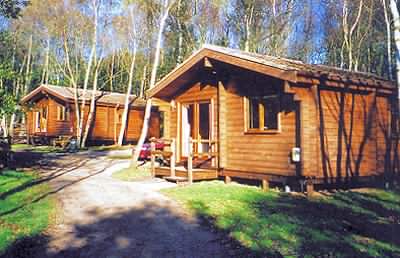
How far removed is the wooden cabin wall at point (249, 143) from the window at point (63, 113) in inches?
794

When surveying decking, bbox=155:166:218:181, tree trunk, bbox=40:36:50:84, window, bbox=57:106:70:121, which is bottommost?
decking, bbox=155:166:218:181

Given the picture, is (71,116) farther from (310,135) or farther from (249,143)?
(310,135)

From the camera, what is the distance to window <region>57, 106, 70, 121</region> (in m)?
29.6

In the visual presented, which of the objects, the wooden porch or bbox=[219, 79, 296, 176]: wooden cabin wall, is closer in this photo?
bbox=[219, 79, 296, 176]: wooden cabin wall

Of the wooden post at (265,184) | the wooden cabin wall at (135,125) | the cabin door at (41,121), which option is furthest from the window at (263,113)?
the cabin door at (41,121)

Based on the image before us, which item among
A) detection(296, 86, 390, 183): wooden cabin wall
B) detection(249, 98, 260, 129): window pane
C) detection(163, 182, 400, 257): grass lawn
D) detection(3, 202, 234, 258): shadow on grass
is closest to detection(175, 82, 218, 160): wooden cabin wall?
detection(249, 98, 260, 129): window pane

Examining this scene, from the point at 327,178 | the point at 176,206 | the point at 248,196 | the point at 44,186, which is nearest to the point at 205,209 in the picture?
the point at 176,206

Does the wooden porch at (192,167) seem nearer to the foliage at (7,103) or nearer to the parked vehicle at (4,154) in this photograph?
the foliage at (7,103)

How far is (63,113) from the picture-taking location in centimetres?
2972

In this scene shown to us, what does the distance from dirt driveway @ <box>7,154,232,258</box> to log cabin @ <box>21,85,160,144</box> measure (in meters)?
19.2

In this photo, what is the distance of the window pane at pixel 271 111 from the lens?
35.6ft

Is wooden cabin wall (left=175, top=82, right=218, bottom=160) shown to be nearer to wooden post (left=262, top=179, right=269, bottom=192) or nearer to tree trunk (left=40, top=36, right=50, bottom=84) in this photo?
wooden post (left=262, top=179, right=269, bottom=192)

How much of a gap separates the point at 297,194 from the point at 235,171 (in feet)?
6.89

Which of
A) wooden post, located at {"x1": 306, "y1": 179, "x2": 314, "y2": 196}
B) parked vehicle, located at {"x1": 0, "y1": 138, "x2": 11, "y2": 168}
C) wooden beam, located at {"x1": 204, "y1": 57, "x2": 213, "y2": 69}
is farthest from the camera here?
parked vehicle, located at {"x1": 0, "y1": 138, "x2": 11, "y2": 168}
